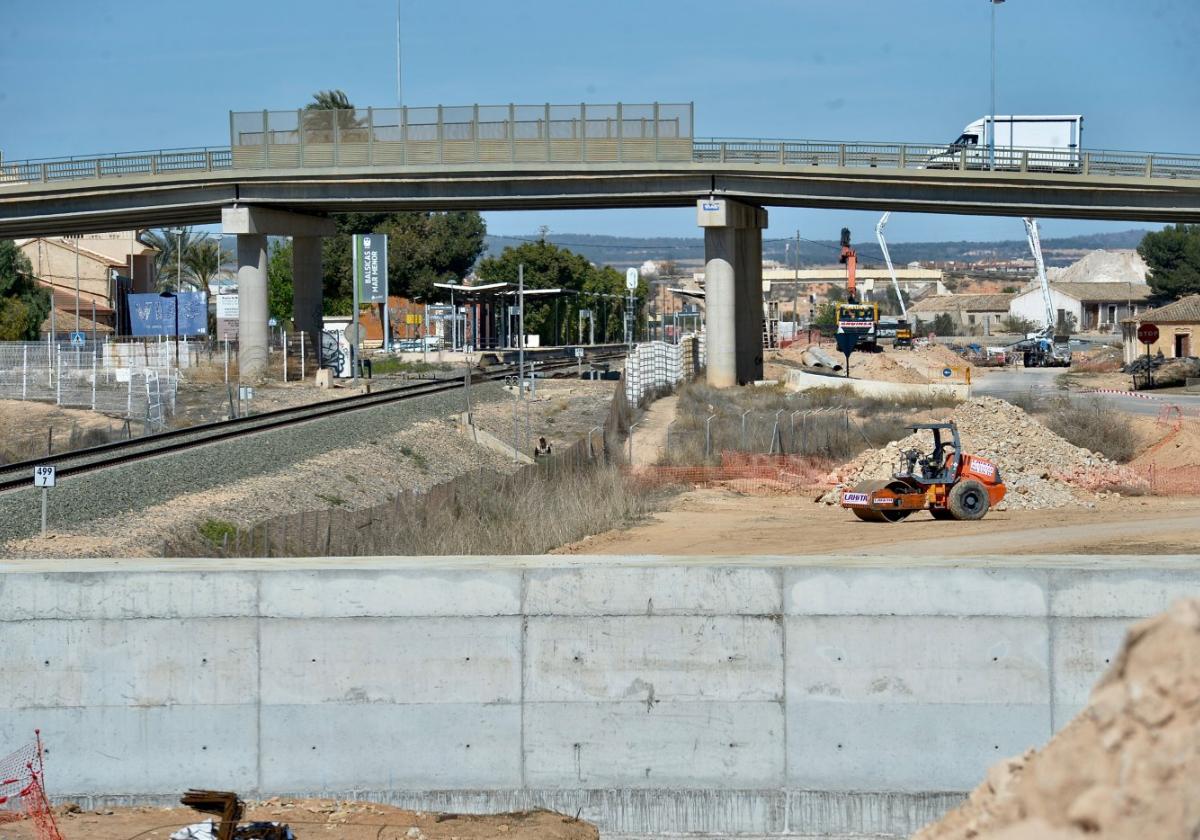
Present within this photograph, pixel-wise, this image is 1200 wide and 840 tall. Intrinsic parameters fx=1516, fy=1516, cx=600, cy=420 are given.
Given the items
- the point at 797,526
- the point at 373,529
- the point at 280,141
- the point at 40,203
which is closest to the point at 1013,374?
the point at 280,141

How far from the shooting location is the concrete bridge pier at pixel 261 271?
63875 millimetres

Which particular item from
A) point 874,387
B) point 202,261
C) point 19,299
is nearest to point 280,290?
point 202,261

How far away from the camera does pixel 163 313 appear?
63.8m

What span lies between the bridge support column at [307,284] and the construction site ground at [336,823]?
59311 millimetres

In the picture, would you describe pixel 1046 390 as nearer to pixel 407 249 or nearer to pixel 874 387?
pixel 874 387

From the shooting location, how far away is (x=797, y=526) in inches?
1182

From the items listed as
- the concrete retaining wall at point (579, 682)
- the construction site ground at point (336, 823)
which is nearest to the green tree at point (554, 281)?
the concrete retaining wall at point (579, 682)

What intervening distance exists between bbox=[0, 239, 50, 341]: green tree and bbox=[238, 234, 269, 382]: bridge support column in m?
22.7

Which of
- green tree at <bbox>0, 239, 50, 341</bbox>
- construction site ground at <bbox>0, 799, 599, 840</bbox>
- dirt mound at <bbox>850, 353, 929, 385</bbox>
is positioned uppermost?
→ green tree at <bbox>0, 239, 50, 341</bbox>

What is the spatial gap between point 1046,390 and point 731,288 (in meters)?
16.9

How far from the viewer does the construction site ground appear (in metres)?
10.1

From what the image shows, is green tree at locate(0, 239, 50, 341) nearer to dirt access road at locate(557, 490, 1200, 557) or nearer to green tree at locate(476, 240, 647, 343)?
green tree at locate(476, 240, 647, 343)

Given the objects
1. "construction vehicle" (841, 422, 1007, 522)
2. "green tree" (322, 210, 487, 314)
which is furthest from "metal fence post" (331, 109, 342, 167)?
"green tree" (322, 210, 487, 314)

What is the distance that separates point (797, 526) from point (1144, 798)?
81.5 feet
